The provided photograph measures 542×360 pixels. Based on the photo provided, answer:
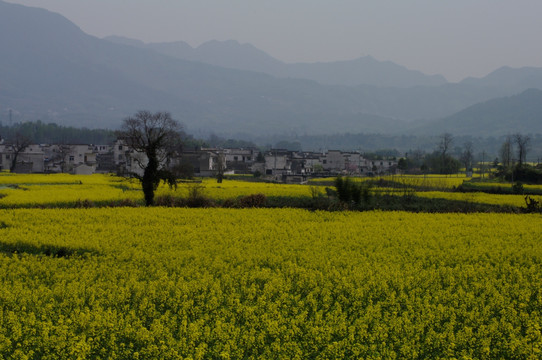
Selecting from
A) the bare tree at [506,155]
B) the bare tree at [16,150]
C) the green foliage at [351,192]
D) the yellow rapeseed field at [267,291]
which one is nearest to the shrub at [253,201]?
the green foliage at [351,192]

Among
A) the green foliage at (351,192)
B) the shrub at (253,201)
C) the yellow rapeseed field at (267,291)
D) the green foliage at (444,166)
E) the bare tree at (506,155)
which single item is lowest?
the yellow rapeseed field at (267,291)

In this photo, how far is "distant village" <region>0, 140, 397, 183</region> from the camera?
84.9 metres

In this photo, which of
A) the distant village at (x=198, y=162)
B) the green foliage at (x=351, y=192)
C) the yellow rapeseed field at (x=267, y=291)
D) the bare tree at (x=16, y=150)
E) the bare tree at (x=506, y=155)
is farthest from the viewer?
the bare tree at (x=506, y=155)

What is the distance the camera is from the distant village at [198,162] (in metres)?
84.9

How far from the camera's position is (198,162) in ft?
297

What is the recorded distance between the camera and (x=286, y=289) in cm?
1355

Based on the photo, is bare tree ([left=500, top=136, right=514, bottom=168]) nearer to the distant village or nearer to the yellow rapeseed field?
the distant village


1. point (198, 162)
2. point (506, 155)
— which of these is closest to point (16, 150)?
point (198, 162)

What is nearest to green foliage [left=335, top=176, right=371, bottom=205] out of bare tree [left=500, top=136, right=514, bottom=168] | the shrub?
the shrub

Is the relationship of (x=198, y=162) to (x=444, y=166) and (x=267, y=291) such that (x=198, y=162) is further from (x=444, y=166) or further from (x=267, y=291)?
(x=267, y=291)

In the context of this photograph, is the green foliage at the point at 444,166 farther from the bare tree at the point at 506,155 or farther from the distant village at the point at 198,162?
the bare tree at the point at 506,155

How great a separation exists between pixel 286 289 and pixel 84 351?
5.67 m

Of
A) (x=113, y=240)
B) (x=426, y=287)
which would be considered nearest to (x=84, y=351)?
(x=426, y=287)

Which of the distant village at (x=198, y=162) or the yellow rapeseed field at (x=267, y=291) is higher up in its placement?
the distant village at (x=198, y=162)
